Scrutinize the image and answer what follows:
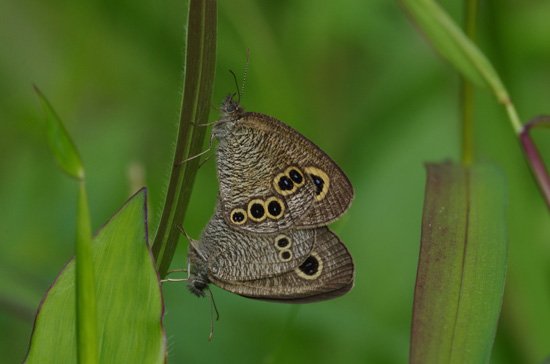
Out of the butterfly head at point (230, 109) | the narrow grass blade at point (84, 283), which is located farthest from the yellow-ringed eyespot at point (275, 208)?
the narrow grass blade at point (84, 283)

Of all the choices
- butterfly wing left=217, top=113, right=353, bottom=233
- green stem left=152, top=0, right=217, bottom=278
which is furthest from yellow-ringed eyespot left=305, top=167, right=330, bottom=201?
green stem left=152, top=0, right=217, bottom=278

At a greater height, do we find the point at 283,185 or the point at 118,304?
the point at 283,185

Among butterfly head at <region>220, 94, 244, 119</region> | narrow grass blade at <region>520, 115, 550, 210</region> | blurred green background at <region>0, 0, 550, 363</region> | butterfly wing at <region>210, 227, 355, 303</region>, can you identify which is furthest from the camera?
blurred green background at <region>0, 0, 550, 363</region>

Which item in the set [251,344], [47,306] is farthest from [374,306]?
[47,306]

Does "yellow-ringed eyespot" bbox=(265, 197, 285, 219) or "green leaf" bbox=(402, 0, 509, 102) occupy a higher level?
"green leaf" bbox=(402, 0, 509, 102)

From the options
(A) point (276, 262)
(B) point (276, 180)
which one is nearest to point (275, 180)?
(B) point (276, 180)

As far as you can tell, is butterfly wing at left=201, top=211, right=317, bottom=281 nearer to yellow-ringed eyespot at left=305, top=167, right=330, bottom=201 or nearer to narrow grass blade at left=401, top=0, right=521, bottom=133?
yellow-ringed eyespot at left=305, top=167, right=330, bottom=201

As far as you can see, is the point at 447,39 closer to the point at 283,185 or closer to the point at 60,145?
the point at 283,185
